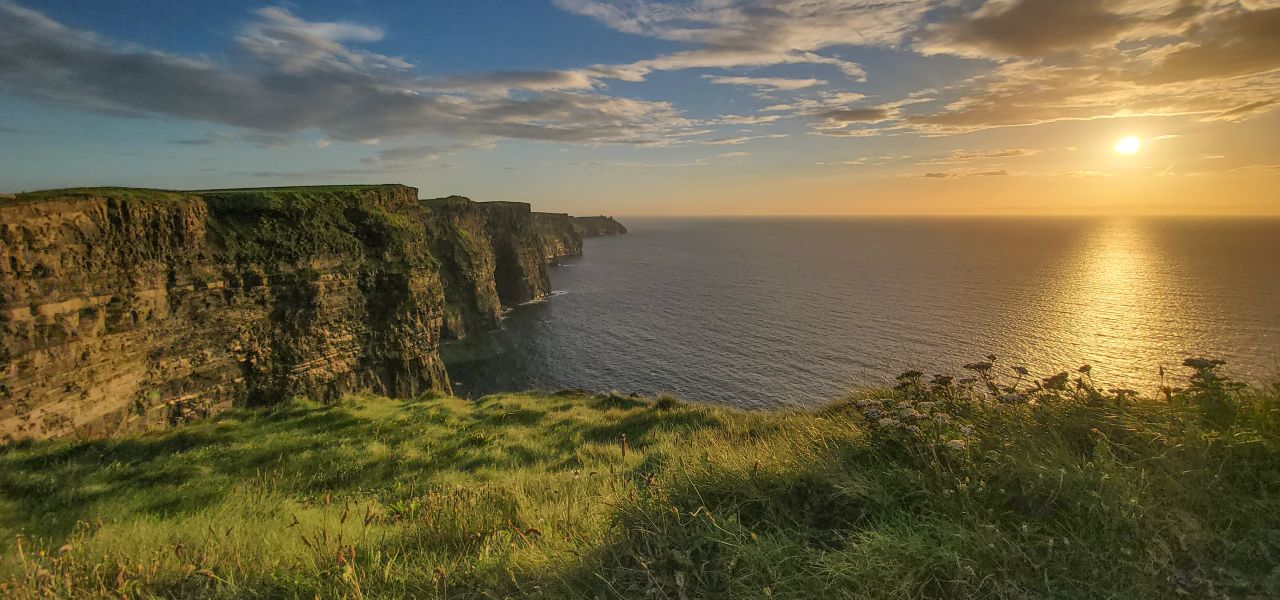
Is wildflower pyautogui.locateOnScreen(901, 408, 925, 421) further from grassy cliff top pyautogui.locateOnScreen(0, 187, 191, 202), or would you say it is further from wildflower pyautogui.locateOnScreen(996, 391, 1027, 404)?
grassy cliff top pyautogui.locateOnScreen(0, 187, 191, 202)

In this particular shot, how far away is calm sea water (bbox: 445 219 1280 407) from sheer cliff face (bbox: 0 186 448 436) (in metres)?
15.9

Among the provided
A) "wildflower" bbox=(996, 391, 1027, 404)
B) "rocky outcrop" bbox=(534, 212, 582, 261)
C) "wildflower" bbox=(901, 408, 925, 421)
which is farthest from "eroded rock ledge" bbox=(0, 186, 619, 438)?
"rocky outcrop" bbox=(534, 212, 582, 261)

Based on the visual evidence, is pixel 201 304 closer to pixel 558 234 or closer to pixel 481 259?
pixel 481 259

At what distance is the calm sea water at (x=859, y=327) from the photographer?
48281mm

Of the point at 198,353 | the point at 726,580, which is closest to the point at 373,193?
the point at 198,353

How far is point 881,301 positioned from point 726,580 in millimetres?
82355

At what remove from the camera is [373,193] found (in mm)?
37781

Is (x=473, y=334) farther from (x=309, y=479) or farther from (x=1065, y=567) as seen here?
(x=1065, y=567)

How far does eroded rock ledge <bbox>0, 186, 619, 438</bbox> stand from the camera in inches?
751

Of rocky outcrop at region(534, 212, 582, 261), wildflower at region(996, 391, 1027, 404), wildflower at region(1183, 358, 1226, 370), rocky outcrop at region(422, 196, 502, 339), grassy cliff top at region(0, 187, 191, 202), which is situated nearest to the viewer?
wildflower at region(1183, 358, 1226, 370)

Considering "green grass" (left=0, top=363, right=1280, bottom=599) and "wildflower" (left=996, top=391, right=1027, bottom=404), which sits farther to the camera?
"wildflower" (left=996, top=391, right=1027, bottom=404)

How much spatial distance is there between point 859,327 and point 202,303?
63113 mm

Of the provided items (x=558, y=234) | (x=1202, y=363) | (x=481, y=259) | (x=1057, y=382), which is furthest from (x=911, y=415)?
(x=558, y=234)

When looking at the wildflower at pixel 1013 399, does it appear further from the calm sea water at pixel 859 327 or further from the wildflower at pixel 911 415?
the calm sea water at pixel 859 327
